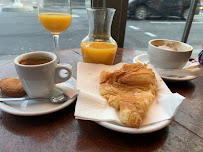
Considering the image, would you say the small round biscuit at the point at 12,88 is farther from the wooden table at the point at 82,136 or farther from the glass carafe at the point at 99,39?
the glass carafe at the point at 99,39

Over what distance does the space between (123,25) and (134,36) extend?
1266mm

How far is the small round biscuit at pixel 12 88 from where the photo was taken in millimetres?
659

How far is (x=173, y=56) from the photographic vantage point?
88 centimetres

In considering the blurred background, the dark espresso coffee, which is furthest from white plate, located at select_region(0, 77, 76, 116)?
the blurred background

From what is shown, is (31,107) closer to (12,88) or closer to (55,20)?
(12,88)

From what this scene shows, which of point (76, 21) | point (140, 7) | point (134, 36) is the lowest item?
point (134, 36)

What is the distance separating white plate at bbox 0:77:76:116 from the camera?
570mm

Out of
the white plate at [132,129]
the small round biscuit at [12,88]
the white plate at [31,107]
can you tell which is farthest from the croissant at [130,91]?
the small round biscuit at [12,88]

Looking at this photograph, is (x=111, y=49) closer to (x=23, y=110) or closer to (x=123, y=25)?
(x=23, y=110)

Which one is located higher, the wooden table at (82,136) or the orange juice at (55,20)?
the orange juice at (55,20)

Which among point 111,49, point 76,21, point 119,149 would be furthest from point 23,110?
point 76,21

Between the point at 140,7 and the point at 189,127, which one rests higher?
the point at 140,7

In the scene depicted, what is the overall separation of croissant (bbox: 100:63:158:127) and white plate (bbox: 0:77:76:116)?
156 millimetres

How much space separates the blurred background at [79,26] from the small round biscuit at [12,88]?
1544 mm
